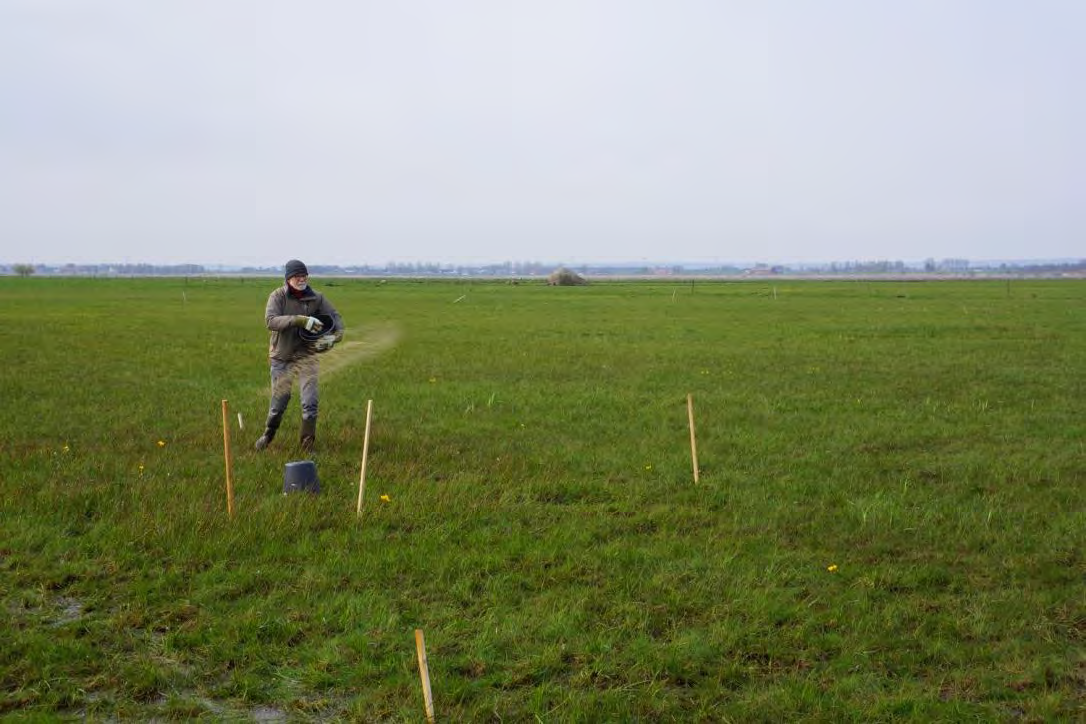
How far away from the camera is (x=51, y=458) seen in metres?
11.5

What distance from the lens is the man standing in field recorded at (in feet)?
39.5

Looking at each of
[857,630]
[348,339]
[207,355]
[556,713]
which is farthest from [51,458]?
[207,355]

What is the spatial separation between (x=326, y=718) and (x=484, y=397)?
12026 millimetres

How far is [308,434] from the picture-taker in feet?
40.4

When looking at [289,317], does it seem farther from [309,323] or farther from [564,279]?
[564,279]

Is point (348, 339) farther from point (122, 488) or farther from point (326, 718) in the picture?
point (326, 718)

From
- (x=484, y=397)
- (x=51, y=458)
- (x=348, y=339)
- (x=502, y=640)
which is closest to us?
Answer: (x=502, y=640)

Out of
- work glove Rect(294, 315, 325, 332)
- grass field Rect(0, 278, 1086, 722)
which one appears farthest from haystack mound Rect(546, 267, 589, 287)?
work glove Rect(294, 315, 325, 332)

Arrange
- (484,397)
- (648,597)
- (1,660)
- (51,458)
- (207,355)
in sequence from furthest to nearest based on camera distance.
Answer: (207,355) < (484,397) < (51,458) < (648,597) < (1,660)

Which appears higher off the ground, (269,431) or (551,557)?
(269,431)

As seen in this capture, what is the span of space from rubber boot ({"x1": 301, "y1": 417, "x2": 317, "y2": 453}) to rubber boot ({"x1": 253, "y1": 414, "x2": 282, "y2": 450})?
342 mm

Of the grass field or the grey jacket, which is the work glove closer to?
the grey jacket

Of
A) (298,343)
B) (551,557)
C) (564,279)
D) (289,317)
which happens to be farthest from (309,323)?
(564,279)

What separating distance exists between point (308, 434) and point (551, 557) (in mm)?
5224
